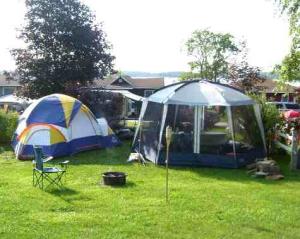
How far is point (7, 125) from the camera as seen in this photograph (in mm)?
17391

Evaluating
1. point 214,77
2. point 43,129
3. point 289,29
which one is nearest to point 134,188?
point 43,129

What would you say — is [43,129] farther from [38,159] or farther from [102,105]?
[102,105]

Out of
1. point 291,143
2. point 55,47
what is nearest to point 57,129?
point 291,143

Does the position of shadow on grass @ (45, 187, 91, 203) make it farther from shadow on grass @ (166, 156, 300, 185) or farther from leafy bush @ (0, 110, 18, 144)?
leafy bush @ (0, 110, 18, 144)

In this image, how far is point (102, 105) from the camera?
20188 mm

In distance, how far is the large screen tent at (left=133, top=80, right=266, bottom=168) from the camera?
42.3 ft

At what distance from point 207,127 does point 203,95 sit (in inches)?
33.0

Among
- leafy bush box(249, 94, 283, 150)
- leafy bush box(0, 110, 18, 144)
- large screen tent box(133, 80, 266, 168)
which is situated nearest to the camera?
large screen tent box(133, 80, 266, 168)

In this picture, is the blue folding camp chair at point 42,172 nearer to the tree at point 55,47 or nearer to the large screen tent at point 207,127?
the large screen tent at point 207,127

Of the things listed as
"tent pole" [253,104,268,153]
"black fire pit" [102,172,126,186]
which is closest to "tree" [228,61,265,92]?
"tent pole" [253,104,268,153]

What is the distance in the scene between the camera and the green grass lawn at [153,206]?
7008 mm

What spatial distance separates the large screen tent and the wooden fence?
0.70 meters

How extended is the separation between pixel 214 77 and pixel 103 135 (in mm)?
26946

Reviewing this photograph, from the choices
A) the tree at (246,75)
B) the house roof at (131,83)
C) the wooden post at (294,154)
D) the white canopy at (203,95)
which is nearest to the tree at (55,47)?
the tree at (246,75)
